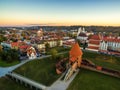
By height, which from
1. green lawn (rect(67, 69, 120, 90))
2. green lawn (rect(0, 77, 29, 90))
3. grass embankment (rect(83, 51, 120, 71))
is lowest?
green lawn (rect(0, 77, 29, 90))

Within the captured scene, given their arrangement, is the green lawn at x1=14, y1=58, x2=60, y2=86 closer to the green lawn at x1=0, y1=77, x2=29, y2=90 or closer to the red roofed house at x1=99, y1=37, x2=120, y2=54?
the green lawn at x1=0, y1=77, x2=29, y2=90

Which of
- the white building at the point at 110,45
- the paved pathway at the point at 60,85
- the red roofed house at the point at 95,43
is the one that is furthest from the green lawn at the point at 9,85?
the white building at the point at 110,45

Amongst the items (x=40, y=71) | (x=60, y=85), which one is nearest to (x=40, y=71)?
(x=40, y=71)

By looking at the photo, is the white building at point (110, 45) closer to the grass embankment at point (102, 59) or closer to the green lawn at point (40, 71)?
the grass embankment at point (102, 59)

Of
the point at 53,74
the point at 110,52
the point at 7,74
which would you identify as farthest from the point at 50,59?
the point at 110,52

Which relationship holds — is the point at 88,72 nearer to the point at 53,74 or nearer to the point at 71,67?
the point at 71,67

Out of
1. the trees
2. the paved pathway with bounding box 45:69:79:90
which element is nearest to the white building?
the paved pathway with bounding box 45:69:79:90
